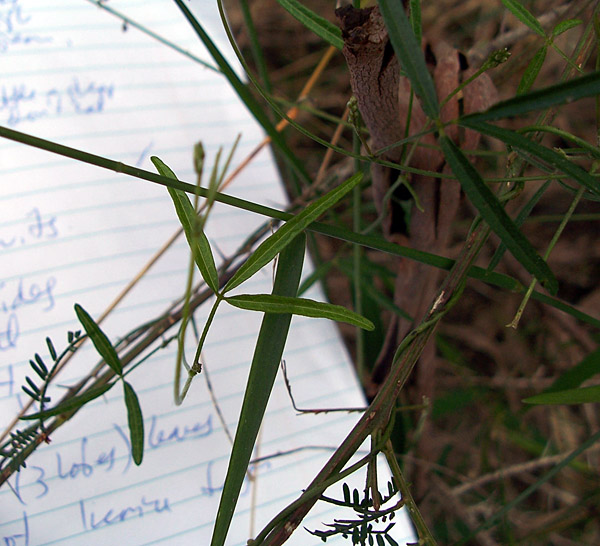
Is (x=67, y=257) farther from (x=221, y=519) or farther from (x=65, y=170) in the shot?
(x=221, y=519)

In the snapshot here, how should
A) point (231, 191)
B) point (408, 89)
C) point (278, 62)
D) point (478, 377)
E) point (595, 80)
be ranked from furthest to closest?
point (278, 62) → point (478, 377) → point (231, 191) → point (408, 89) → point (595, 80)

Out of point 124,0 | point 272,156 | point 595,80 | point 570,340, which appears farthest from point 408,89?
point 570,340

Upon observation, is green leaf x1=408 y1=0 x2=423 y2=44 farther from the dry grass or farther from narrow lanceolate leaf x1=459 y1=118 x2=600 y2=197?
the dry grass

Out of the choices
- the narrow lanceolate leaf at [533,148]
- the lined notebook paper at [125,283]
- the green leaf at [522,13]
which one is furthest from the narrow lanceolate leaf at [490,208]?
the lined notebook paper at [125,283]

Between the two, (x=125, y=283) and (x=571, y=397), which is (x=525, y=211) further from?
(x=125, y=283)

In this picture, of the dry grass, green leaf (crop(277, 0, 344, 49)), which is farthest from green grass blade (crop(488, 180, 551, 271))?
the dry grass

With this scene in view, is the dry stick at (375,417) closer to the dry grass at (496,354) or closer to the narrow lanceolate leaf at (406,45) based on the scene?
the narrow lanceolate leaf at (406,45)

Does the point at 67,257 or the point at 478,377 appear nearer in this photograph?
the point at 67,257

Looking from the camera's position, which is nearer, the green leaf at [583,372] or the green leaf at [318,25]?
the green leaf at [318,25]
